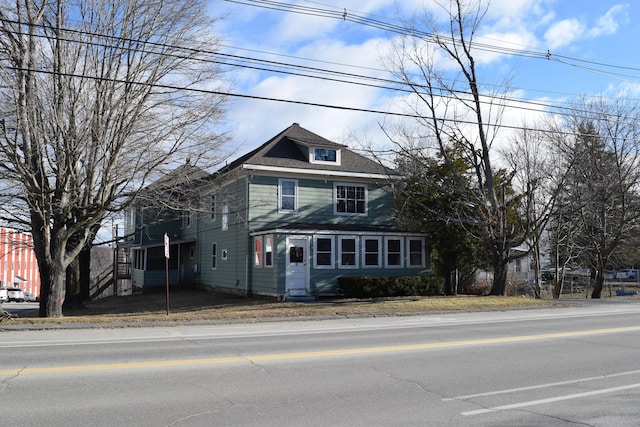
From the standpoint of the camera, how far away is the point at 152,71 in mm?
19047

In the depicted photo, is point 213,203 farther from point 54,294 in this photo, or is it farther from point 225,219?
point 54,294

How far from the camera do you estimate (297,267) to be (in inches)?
981

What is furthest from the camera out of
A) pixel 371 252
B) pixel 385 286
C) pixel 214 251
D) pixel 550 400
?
pixel 214 251

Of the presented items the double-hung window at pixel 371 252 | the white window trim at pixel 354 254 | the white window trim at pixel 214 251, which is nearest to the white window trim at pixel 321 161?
the white window trim at pixel 354 254

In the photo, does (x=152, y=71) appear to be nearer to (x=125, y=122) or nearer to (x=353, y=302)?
(x=125, y=122)

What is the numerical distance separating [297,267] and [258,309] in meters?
4.57

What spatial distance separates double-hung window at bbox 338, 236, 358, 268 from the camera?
2620 centimetres

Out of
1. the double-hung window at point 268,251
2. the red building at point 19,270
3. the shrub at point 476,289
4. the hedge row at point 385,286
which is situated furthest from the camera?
the red building at point 19,270

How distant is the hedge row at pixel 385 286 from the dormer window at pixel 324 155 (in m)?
6.33

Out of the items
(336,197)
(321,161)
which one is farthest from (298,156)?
(336,197)

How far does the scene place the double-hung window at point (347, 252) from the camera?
26203 millimetres

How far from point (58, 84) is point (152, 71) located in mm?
3047

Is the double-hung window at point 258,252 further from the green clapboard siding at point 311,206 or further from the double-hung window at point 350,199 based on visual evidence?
the double-hung window at point 350,199

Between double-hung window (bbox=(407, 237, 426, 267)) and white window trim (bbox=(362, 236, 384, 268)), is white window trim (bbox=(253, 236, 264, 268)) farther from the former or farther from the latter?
double-hung window (bbox=(407, 237, 426, 267))
